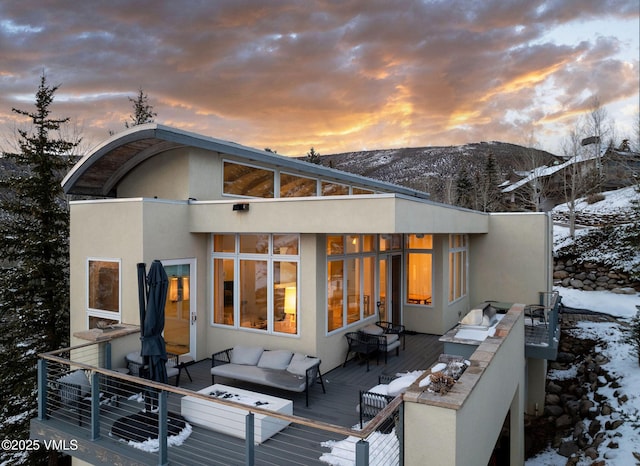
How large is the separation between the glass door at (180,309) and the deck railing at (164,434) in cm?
207

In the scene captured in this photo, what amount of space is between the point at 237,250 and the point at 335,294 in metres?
2.45

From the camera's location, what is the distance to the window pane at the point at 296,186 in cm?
1189

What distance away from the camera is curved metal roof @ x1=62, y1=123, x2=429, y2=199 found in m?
8.88

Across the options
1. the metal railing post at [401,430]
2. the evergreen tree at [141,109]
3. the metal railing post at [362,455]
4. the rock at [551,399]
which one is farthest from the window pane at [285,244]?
the evergreen tree at [141,109]

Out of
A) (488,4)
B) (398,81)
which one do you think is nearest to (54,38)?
(398,81)

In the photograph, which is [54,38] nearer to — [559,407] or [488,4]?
[488,4]

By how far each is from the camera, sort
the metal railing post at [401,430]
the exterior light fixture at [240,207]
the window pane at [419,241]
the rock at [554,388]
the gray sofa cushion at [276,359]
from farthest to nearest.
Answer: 1. the rock at [554,388]
2. the window pane at [419,241]
3. the exterior light fixture at [240,207]
4. the gray sofa cushion at [276,359]
5. the metal railing post at [401,430]

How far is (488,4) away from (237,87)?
11.0 metres

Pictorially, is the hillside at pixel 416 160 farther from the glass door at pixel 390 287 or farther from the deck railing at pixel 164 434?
the deck railing at pixel 164 434

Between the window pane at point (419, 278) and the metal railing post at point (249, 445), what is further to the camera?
the window pane at point (419, 278)

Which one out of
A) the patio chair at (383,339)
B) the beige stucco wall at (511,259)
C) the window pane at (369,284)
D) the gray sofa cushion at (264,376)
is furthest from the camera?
the beige stucco wall at (511,259)

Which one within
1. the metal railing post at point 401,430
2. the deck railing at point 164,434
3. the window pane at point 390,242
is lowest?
the deck railing at point 164,434

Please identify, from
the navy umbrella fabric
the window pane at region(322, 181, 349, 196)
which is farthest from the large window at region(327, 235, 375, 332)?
the window pane at region(322, 181, 349, 196)

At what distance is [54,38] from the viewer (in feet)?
53.1
